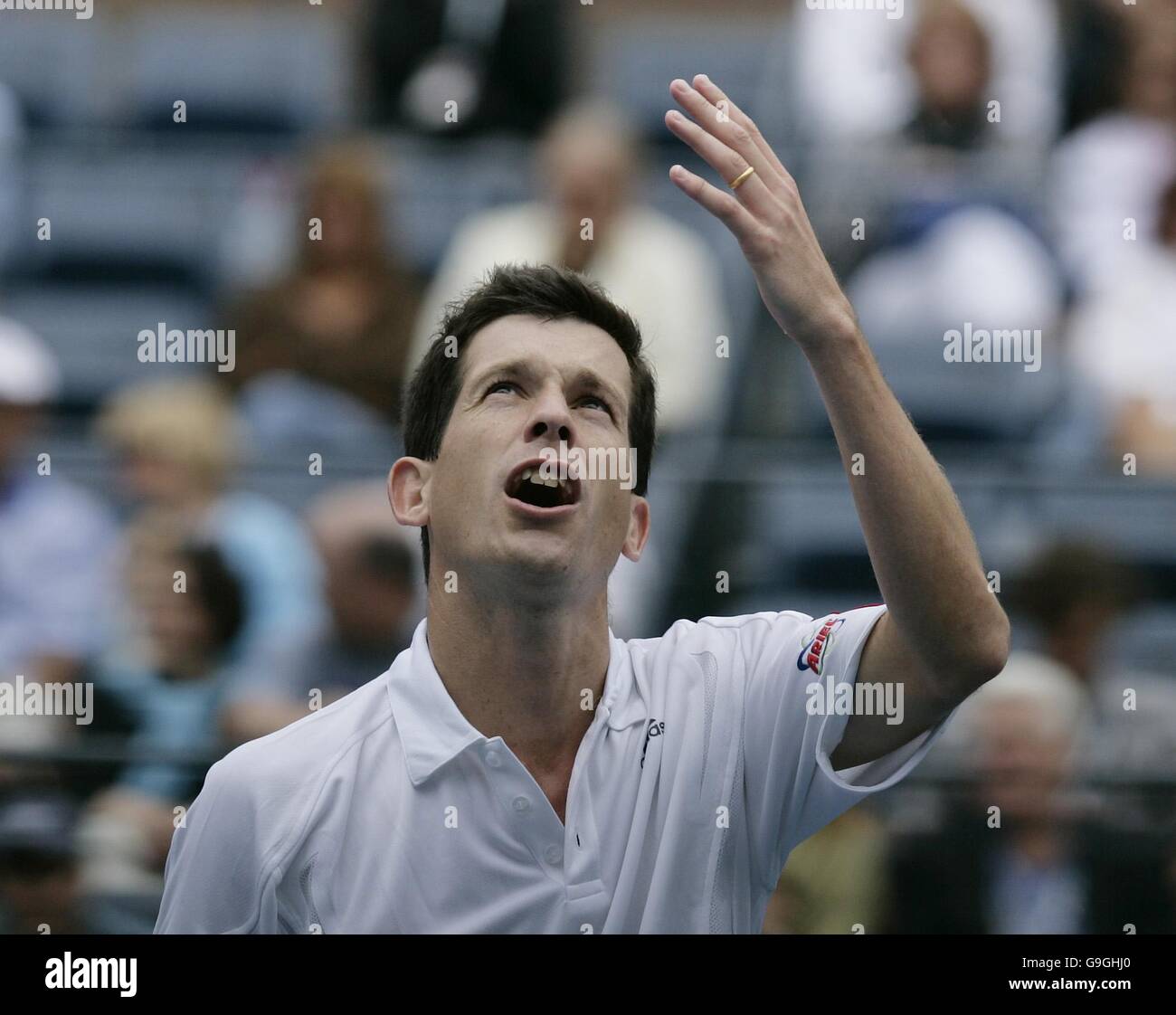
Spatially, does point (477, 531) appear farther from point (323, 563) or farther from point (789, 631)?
point (323, 563)

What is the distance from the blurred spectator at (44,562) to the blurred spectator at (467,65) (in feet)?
4.71

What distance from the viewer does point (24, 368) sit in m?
3.80

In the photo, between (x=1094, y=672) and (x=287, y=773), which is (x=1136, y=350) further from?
(x=287, y=773)

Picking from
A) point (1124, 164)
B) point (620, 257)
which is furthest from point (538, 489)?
point (1124, 164)

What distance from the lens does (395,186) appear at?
14.1ft

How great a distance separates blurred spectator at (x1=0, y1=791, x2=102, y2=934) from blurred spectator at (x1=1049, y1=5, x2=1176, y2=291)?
2394 millimetres

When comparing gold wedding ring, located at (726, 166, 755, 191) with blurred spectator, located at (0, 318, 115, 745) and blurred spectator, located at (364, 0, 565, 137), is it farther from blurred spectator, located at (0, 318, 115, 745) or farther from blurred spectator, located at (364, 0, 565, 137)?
blurred spectator, located at (364, 0, 565, 137)

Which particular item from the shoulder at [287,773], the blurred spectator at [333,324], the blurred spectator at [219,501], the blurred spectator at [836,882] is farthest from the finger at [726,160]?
the blurred spectator at [333,324]

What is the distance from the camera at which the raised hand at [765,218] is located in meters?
1.80

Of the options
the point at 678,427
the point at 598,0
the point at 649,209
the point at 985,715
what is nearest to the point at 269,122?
the point at 598,0

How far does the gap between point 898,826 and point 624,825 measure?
3.39 ft

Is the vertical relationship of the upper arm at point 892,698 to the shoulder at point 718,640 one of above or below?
below

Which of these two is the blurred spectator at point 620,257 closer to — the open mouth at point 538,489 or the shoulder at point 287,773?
the open mouth at point 538,489

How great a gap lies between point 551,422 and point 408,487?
0.24 m
